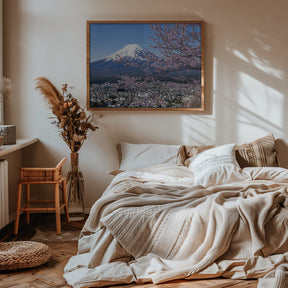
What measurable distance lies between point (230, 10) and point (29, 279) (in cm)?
354

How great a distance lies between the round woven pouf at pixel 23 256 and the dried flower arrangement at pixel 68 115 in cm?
156

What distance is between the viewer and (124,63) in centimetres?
495

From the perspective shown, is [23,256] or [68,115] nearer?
[23,256]

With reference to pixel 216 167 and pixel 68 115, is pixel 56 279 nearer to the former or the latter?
pixel 216 167

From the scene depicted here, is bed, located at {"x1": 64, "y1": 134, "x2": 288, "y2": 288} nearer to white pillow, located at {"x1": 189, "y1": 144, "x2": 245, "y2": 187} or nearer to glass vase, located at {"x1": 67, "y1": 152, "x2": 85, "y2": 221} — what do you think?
white pillow, located at {"x1": 189, "y1": 144, "x2": 245, "y2": 187}

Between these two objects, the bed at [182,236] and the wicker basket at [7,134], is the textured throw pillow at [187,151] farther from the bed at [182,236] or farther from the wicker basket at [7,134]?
the wicker basket at [7,134]

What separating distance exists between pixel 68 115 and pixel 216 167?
1650mm

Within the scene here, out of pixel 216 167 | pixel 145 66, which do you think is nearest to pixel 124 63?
pixel 145 66

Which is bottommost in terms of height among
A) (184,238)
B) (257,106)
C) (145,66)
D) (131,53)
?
(184,238)

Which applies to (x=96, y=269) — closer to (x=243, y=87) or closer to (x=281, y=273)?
(x=281, y=273)

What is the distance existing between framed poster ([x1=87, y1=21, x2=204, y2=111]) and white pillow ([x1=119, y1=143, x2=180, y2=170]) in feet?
1.49

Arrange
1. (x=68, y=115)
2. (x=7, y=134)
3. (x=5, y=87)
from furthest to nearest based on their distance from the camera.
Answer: (x=68, y=115), (x=5, y=87), (x=7, y=134)

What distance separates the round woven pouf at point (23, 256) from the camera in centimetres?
310

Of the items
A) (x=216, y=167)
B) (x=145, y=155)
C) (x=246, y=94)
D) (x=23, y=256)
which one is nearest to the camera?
(x=23, y=256)
